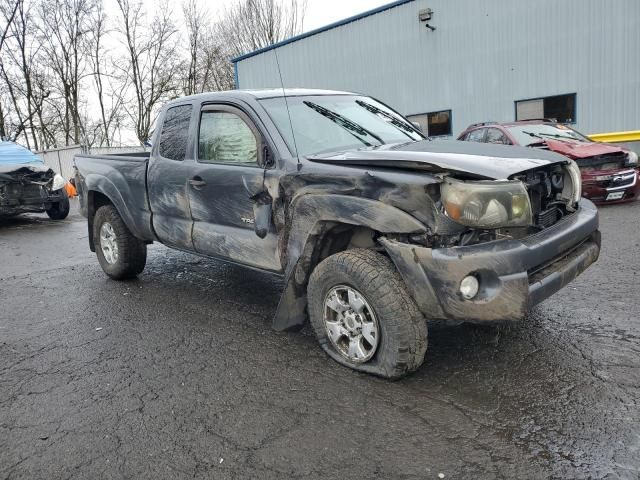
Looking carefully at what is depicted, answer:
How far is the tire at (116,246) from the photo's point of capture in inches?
215

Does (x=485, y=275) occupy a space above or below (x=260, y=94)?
below

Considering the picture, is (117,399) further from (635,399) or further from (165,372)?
(635,399)

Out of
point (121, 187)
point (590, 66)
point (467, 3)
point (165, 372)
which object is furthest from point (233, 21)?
point (165, 372)

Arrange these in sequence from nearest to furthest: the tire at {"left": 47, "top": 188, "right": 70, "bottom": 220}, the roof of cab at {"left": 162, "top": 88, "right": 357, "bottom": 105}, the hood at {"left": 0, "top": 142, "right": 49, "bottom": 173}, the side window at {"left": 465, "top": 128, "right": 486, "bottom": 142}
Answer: the roof of cab at {"left": 162, "top": 88, "right": 357, "bottom": 105} < the side window at {"left": 465, "top": 128, "right": 486, "bottom": 142} < the hood at {"left": 0, "top": 142, "right": 49, "bottom": 173} < the tire at {"left": 47, "top": 188, "right": 70, "bottom": 220}

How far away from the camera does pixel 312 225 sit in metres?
3.24

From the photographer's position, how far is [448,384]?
3.05m

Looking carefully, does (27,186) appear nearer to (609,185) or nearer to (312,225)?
(312,225)

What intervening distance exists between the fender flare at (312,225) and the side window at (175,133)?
161 cm

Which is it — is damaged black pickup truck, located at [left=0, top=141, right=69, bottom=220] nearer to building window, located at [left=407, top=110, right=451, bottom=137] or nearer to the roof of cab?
the roof of cab

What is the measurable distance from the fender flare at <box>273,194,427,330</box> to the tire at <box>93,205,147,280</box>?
102 inches

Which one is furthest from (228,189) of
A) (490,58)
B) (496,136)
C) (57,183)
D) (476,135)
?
(490,58)

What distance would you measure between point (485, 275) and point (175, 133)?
3119 millimetres

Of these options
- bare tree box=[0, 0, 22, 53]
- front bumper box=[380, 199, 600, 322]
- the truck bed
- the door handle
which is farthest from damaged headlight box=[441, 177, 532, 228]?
bare tree box=[0, 0, 22, 53]

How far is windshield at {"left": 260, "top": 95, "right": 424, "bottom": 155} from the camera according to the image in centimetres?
375
